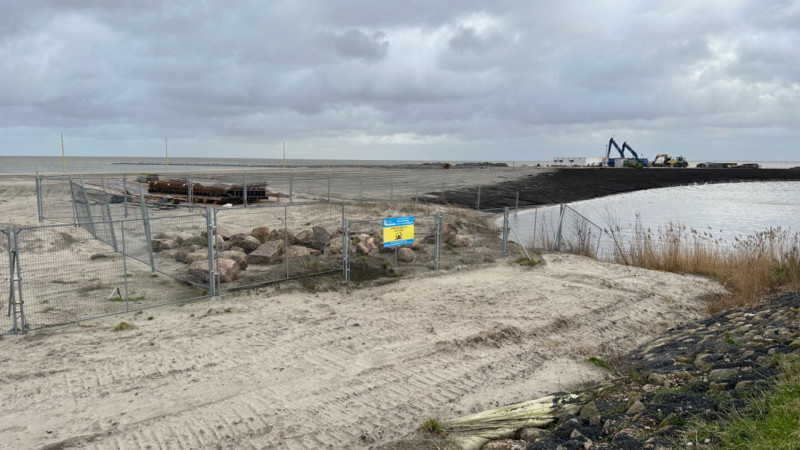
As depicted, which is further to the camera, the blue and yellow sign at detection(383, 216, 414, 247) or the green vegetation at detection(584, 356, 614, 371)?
the blue and yellow sign at detection(383, 216, 414, 247)

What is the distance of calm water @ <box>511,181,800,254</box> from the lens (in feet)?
90.0

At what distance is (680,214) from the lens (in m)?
39.6

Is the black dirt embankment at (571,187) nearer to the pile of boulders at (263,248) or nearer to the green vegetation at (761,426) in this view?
the pile of boulders at (263,248)

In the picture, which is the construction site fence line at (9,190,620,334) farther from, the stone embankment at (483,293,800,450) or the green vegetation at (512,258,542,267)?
the stone embankment at (483,293,800,450)

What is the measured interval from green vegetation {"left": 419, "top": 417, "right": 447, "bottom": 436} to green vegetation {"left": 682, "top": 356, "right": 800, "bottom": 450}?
2468mm

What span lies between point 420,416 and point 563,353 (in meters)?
3.47

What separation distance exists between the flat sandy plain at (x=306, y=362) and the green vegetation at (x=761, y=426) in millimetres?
2560

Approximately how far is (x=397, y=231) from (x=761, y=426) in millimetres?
10183

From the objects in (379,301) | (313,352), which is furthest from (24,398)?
(379,301)

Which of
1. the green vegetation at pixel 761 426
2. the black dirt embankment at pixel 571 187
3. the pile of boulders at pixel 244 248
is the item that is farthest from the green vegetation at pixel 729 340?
the black dirt embankment at pixel 571 187

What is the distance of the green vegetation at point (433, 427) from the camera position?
6.06 metres

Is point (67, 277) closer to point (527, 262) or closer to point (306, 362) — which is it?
point (306, 362)

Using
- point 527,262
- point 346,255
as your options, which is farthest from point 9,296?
point 527,262

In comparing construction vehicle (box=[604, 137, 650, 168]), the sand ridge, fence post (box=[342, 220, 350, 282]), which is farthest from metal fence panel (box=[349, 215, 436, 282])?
construction vehicle (box=[604, 137, 650, 168])
